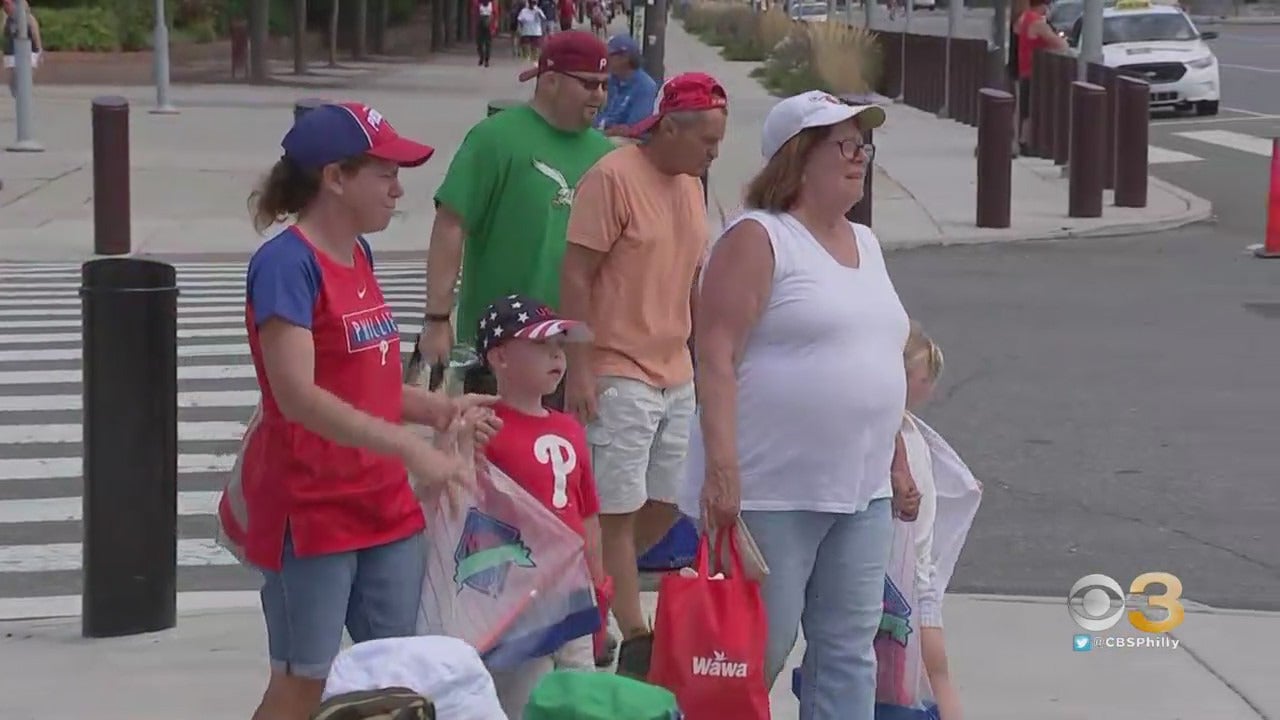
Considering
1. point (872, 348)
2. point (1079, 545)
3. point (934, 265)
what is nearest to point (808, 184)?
point (872, 348)

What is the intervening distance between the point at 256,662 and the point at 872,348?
2479mm

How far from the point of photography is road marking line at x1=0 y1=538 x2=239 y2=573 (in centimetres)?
761

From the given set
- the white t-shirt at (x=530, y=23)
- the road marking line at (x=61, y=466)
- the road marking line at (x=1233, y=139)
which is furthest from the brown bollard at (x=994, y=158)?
the white t-shirt at (x=530, y=23)

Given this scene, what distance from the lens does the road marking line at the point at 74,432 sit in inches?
385

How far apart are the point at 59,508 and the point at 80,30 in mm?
32811

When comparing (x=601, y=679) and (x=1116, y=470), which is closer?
(x=601, y=679)

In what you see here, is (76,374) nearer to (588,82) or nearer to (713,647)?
(588,82)

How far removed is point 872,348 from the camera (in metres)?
4.67

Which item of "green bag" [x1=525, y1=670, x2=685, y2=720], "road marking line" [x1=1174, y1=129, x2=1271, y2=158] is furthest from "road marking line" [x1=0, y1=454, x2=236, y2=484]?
"road marking line" [x1=1174, y1=129, x2=1271, y2=158]

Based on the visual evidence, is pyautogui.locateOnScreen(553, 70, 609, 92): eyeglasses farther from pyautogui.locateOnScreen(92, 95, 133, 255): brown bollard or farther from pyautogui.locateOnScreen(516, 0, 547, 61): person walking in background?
pyautogui.locateOnScreen(516, 0, 547, 61): person walking in background

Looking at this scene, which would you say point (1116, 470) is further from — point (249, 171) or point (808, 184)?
point (249, 171)

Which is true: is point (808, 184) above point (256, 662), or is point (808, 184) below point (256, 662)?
above

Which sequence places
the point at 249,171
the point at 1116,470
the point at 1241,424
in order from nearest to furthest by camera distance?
the point at 1116,470, the point at 1241,424, the point at 249,171

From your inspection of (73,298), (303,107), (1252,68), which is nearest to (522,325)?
(303,107)
